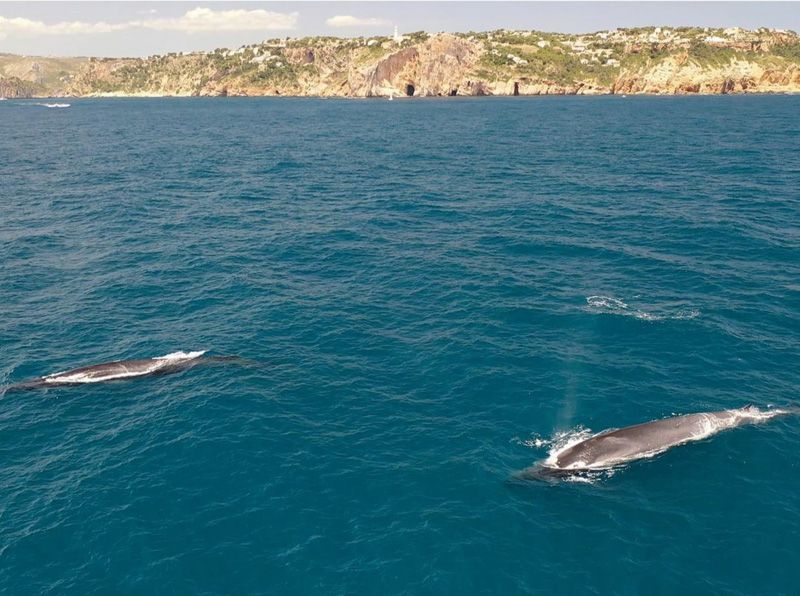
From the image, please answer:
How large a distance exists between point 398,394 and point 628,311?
30230 millimetres

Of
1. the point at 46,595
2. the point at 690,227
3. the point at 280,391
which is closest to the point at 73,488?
the point at 46,595

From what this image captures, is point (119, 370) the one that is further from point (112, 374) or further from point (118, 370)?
point (112, 374)

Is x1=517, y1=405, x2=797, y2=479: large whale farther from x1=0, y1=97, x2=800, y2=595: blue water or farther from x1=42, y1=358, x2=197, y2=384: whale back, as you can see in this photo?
x1=42, y1=358, x2=197, y2=384: whale back

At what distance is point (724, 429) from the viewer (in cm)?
4822

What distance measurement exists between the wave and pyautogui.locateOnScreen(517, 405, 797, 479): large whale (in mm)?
17960

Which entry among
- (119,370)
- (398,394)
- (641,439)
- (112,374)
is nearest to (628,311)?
(641,439)

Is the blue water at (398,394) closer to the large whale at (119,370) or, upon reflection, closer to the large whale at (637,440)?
the large whale at (637,440)

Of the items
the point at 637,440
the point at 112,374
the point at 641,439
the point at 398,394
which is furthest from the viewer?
the point at 112,374

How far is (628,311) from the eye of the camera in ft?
223

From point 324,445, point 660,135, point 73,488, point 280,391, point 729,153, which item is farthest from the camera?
point 660,135

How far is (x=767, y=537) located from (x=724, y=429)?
11.0 meters

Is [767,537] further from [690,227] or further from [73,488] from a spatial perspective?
[690,227]

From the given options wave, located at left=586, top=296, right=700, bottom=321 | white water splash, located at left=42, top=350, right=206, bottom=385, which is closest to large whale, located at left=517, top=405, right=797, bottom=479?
wave, located at left=586, top=296, right=700, bottom=321

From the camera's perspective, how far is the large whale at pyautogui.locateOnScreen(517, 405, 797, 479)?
44125 millimetres
